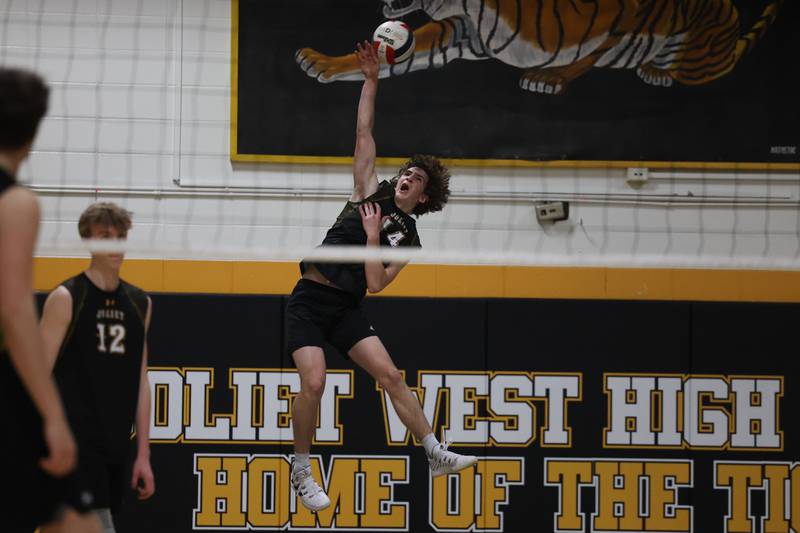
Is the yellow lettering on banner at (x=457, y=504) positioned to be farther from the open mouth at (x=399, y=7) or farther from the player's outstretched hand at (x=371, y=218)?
the open mouth at (x=399, y=7)

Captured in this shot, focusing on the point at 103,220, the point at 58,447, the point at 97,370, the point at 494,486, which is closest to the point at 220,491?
the point at 494,486

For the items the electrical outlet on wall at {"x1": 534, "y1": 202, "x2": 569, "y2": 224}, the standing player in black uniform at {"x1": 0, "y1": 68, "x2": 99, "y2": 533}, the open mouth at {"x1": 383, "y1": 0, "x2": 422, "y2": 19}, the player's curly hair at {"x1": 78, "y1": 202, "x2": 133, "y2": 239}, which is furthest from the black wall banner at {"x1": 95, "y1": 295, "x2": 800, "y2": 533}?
the standing player in black uniform at {"x1": 0, "y1": 68, "x2": 99, "y2": 533}

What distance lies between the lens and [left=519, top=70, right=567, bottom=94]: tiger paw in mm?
7859

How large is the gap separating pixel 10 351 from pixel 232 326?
14.4ft

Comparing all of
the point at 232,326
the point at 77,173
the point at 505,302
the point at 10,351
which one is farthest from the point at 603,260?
the point at 77,173

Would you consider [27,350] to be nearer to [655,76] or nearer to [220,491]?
[220,491]

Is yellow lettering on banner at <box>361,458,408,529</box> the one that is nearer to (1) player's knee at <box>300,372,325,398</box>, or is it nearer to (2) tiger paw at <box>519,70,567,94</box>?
(1) player's knee at <box>300,372,325,398</box>

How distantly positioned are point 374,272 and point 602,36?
11.5 feet

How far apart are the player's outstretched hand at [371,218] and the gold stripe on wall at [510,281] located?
6.93ft

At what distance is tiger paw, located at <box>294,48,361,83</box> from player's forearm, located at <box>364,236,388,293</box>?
2752 millimetres

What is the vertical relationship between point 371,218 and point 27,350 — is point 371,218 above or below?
above

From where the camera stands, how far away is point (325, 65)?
775cm

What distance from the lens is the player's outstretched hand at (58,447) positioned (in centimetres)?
253

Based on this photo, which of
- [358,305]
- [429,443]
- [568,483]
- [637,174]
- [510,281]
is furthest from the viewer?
[637,174]
